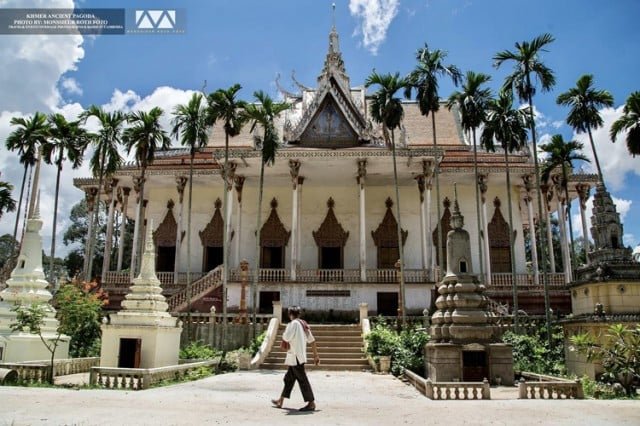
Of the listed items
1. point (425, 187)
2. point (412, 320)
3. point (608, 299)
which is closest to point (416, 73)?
point (425, 187)

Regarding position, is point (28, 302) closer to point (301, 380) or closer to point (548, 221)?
point (301, 380)

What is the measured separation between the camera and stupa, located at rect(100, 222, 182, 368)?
467 inches

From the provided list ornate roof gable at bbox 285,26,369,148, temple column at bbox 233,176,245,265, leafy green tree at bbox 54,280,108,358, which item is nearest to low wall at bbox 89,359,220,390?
leafy green tree at bbox 54,280,108,358

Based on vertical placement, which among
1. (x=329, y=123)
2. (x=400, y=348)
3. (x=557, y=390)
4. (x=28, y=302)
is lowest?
(x=557, y=390)

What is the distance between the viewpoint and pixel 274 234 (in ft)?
84.8

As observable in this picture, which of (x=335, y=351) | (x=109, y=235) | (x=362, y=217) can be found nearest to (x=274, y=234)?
(x=362, y=217)

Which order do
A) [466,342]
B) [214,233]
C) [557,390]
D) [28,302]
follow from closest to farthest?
1. [557,390]
2. [466,342]
3. [28,302]
4. [214,233]

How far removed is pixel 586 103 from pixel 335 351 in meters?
12.2

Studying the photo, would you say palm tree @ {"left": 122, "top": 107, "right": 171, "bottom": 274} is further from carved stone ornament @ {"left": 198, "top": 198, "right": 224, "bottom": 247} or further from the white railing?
the white railing

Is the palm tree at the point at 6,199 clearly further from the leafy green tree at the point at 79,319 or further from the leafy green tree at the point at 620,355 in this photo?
the leafy green tree at the point at 620,355

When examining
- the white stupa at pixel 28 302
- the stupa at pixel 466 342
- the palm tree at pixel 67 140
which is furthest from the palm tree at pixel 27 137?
the stupa at pixel 466 342

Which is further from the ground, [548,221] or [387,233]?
[548,221]

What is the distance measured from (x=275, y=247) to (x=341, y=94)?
8.06 metres

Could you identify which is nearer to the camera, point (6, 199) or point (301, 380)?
point (301, 380)
